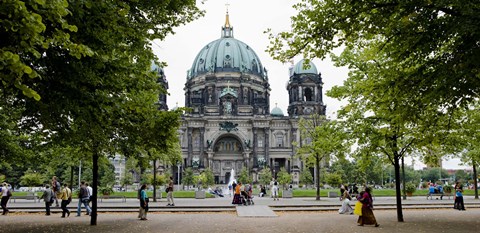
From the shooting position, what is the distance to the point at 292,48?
1174cm

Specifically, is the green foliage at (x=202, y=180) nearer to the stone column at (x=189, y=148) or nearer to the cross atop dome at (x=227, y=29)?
the stone column at (x=189, y=148)

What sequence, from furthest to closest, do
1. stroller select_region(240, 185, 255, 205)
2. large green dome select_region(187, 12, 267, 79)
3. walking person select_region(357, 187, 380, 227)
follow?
large green dome select_region(187, 12, 267, 79)
stroller select_region(240, 185, 255, 205)
walking person select_region(357, 187, 380, 227)

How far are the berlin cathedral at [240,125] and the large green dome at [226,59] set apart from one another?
1181 millimetres

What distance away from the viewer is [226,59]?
99312 millimetres

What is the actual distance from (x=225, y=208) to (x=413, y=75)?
682 inches

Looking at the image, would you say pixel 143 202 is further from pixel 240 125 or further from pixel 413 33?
pixel 240 125

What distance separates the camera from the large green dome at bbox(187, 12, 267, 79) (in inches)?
3895

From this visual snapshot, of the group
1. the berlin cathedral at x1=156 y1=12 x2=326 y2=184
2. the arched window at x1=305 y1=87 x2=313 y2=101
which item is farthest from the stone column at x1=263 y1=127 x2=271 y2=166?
the arched window at x1=305 y1=87 x2=313 y2=101

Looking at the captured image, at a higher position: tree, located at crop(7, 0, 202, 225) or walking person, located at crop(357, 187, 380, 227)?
tree, located at crop(7, 0, 202, 225)

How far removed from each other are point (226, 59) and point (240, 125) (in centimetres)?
1675

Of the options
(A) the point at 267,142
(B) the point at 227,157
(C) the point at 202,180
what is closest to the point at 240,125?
(A) the point at 267,142

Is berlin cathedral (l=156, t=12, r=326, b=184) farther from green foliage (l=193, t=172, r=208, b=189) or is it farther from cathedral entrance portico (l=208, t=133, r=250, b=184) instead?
green foliage (l=193, t=172, r=208, b=189)

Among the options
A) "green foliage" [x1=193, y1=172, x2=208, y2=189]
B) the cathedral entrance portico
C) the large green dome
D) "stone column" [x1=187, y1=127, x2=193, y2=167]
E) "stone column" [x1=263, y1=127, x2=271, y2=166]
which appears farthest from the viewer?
the large green dome

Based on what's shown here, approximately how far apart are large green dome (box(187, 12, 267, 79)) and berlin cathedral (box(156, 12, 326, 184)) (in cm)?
118
